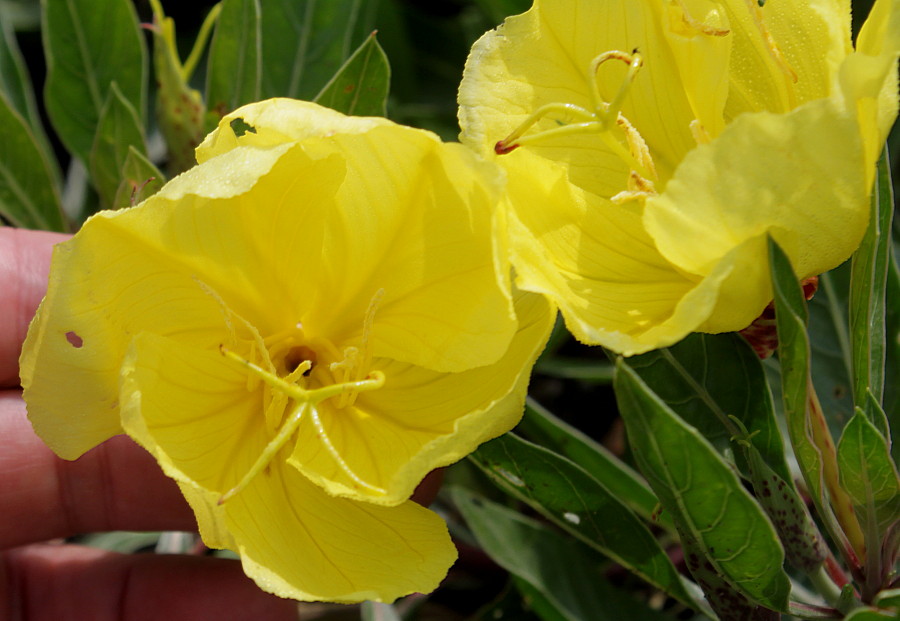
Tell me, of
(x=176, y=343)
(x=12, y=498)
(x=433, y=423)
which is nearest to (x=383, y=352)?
(x=433, y=423)

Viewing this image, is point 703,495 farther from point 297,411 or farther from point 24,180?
point 24,180

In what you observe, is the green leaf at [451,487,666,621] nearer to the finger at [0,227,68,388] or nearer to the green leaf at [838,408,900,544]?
the green leaf at [838,408,900,544]

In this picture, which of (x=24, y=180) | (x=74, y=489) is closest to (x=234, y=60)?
(x=24, y=180)

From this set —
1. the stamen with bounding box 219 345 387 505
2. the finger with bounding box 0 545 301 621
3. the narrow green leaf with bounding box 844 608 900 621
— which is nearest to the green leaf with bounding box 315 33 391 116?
the stamen with bounding box 219 345 387 505

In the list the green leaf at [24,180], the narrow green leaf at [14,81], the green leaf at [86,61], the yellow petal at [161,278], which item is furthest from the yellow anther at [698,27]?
the narrow green leaf at [14,81]

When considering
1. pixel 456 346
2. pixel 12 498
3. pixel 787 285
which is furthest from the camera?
pixel 12 498

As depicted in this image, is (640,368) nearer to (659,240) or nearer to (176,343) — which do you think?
(659,240)
